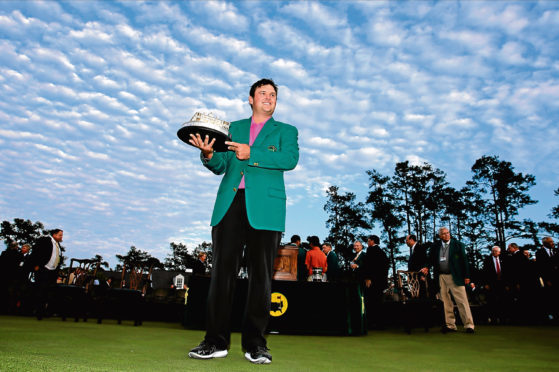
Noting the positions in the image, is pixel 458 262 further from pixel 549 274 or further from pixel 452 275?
pixel 549 274

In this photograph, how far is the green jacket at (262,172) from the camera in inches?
99.6

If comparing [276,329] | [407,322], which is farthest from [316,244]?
[276,329]

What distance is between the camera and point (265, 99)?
2891mm

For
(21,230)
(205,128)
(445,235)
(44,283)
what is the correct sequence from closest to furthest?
(205,128) < (445,235) < (44,283) < (21,230)

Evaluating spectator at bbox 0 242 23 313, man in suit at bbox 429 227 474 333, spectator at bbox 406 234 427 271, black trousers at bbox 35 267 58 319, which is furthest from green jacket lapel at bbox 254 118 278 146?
spectator at bbox 0 242 23 313

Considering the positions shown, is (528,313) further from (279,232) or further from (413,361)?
(279,232)

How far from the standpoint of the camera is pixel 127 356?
8.25ft

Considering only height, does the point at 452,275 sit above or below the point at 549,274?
below

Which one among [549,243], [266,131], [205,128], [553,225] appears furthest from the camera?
[553,225]

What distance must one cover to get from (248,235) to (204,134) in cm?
75

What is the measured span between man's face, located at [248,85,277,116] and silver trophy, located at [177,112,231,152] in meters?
0.48

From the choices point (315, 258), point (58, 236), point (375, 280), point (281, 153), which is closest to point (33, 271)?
point (58, 236)

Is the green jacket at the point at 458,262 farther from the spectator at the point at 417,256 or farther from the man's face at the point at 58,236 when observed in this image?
the man's face at the point at 58,236

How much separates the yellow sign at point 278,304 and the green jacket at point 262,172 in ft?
11.5
